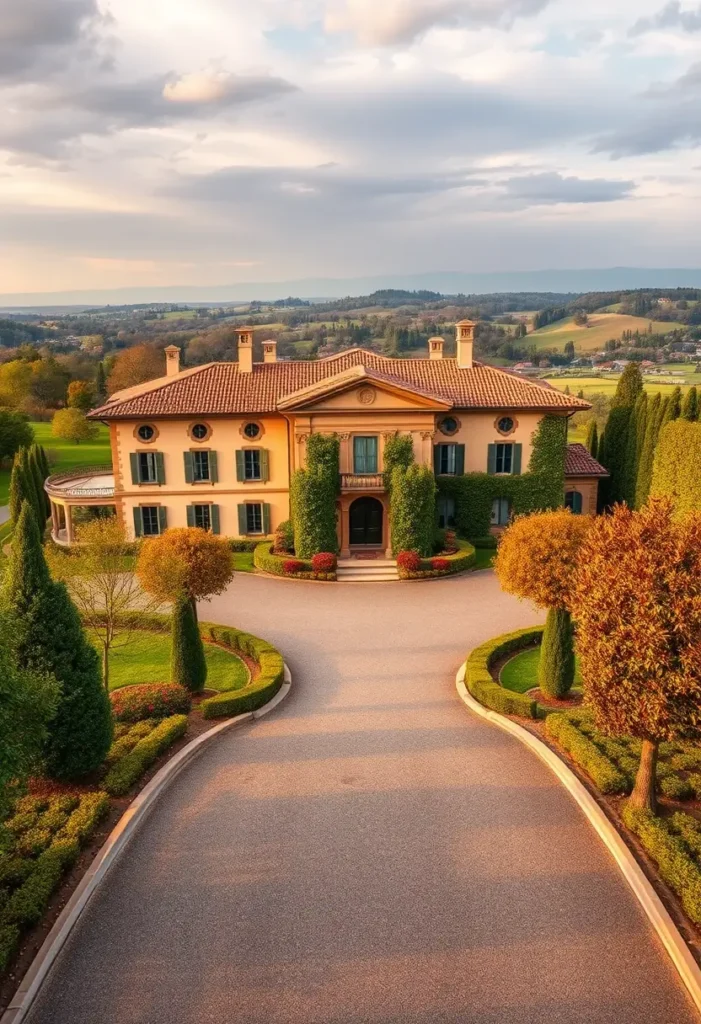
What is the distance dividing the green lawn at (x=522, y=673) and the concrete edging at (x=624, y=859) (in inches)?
79.4

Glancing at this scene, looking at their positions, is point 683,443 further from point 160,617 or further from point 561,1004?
point 561,1004

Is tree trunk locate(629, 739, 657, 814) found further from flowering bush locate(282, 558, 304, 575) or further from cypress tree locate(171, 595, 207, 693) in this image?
flowering bush locate(282, 558, 304, 575)

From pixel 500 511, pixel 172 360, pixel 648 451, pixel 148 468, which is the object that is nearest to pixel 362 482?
pixel 500 511

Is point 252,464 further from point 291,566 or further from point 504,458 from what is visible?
point 504,458

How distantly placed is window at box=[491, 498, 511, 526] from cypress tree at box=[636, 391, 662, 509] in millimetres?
7346

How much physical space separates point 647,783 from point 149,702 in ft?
43.0

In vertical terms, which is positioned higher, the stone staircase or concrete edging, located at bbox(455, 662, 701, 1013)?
concrete edging, located at bbox(455, 662, 701, 1013)

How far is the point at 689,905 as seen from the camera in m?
12.9

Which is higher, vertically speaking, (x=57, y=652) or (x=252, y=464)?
(x=57, y=652)

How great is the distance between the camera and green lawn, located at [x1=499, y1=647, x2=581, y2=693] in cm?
2325

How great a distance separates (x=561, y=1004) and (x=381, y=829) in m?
5.31

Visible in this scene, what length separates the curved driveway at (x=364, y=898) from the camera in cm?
1151

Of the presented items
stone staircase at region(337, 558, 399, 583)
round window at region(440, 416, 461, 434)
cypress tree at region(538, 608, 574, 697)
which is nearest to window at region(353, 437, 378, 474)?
round window at region(440, 416, 461, 434)

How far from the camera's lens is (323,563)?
3450cm
